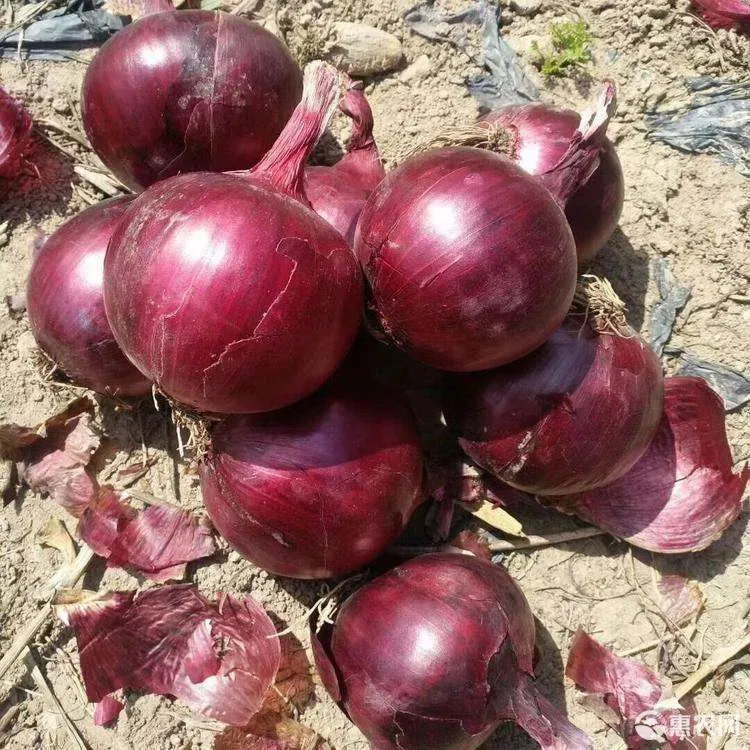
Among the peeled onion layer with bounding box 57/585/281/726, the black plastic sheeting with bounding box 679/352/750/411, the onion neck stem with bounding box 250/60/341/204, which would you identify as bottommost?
the peeled onion layer with bounding box 57/585/281/726

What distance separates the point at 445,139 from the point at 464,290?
614 mm

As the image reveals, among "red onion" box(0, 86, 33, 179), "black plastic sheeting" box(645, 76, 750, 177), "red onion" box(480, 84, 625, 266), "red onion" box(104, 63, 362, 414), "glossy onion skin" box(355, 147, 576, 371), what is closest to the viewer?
"red onion" box(104, 63, 362, 414)

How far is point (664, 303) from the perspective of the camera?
2287mm

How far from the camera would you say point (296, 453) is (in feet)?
5.33

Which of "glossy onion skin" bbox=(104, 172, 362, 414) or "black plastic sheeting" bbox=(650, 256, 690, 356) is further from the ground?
"glossy onion skin" bbox=(104, 172, 362, 414)

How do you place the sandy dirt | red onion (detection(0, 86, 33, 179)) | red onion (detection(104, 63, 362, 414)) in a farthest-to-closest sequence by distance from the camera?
1. red onion (detection(0, 86, 33, 179))
2. the sandy dirt
3. red onion (detection(104, 63, 362, 414))

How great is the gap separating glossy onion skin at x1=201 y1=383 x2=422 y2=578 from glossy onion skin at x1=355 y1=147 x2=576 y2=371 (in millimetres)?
267

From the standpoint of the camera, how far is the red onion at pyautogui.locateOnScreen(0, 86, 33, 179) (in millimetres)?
2184

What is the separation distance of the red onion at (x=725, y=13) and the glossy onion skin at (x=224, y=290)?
6.07ft

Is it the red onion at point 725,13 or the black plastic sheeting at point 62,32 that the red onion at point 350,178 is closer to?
the black plastic sheeting at point 62,32

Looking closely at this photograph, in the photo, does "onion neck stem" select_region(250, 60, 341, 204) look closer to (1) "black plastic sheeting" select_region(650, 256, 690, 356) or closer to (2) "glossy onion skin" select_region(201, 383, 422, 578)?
(2) "glossy onion skin" select_region(201, 383, 422, 578)

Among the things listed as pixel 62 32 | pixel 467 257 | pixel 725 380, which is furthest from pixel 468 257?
pixel 62 32

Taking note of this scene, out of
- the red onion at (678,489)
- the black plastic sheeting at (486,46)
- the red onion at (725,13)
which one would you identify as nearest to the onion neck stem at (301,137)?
the black plastic sheeting at (486,46)

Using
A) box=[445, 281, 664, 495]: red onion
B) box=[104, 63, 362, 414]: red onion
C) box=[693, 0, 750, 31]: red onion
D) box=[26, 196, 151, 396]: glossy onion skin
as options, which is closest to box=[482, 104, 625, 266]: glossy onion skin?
box=[445, 281, 664, 495]: red onion
